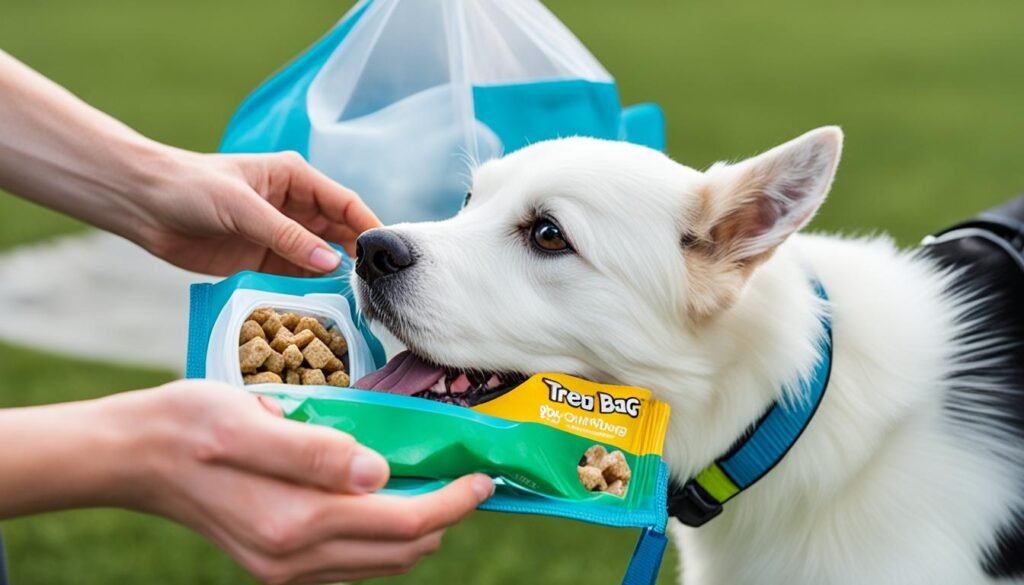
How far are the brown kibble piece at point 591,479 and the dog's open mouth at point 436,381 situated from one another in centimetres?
30

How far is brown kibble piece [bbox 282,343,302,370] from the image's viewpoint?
2152mm

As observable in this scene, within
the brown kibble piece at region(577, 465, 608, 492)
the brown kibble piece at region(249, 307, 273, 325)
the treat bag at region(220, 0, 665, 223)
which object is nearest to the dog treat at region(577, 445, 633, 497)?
the brown kibble piece at region(577, 465, 608, 492)

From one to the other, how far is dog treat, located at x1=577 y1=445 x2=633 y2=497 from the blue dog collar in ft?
1.37

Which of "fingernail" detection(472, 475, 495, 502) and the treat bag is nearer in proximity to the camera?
"fingernail" detection(472, 475, 495, 502)

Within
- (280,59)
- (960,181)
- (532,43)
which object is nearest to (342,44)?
(532,43)

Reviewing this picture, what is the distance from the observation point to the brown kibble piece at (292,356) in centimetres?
215

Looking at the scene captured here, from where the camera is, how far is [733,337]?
7.83ft

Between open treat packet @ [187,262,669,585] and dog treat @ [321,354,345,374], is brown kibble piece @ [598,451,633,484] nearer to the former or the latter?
open treat packet @ [187,262,669,585]

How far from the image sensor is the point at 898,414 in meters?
2.46

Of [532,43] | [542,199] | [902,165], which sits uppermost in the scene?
[532,43]

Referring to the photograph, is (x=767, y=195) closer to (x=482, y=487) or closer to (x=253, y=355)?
(x=482, y=487)

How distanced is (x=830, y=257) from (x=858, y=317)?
19cm

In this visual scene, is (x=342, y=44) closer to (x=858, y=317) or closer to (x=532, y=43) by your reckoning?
(x=532, y=43)

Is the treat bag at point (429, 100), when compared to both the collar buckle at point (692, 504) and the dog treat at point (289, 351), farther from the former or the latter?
the collar buckle at point (692, 504)
